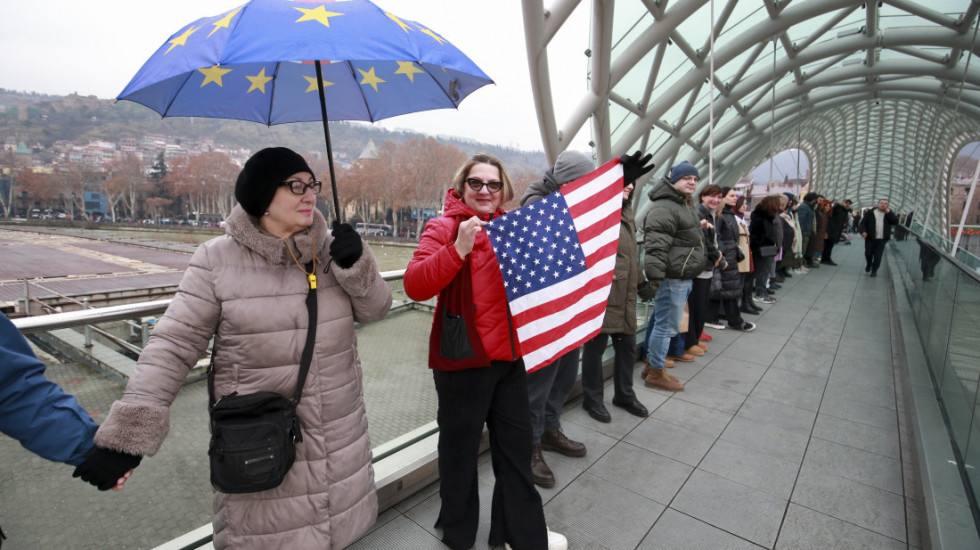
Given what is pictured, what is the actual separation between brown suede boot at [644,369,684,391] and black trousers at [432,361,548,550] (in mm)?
2500

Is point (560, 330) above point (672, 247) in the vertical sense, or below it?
below

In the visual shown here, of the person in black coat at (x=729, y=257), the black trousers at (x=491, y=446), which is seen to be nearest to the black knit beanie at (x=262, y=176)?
the black trousers at (x=491, y=446)

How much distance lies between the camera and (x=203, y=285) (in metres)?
1.47

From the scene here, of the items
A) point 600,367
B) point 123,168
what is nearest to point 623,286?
point 600,367

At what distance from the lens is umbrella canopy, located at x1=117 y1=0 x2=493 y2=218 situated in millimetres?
1468

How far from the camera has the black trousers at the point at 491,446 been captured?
2.01m

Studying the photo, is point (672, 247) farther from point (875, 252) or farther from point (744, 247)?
point (875, 252)

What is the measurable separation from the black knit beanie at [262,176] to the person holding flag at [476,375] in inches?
22.8

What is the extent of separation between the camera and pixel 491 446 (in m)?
2.09

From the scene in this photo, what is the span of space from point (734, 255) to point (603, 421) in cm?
345

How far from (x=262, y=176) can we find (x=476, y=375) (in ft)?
3.72

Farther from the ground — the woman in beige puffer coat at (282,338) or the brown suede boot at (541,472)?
the woman in beige puffer coat at (282,338)

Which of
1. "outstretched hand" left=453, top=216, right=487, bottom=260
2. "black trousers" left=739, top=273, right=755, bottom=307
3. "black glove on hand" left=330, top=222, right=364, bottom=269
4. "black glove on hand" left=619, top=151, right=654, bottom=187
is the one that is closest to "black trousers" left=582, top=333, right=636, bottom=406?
"black glove on hand" left=619, top=151, right=654, bottom=187

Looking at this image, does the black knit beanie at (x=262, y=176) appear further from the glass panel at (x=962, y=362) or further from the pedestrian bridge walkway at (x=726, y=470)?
the glass panel at (x=962, y=362)
